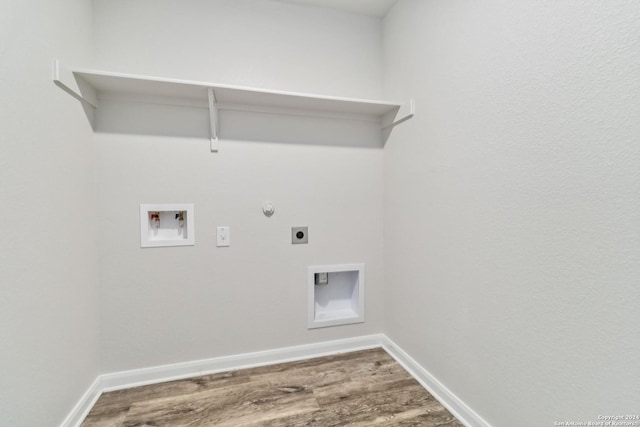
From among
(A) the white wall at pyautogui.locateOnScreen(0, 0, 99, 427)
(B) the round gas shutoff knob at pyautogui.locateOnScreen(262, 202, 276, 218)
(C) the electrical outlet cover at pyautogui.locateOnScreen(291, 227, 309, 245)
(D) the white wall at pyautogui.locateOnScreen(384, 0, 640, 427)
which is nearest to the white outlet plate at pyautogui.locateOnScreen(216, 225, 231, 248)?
(B) the round gas shutoff knob at pyautogui.locateOnScreen(262, 202, 276, 218)

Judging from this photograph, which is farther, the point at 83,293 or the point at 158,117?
the point at 158,117

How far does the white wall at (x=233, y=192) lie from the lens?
→ 5.47 feet

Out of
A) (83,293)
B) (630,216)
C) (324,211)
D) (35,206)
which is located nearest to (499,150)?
(630,216)

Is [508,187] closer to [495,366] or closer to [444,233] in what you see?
[444,233]

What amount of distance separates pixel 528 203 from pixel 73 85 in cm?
220

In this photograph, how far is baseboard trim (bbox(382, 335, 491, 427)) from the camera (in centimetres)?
137

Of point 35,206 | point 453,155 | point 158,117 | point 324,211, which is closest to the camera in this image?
point 35,206

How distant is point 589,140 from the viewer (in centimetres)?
89

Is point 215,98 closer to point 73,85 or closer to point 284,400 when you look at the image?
point 73,85

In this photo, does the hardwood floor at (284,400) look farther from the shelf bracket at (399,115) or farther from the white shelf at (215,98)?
the shelf bracket at (399,115)

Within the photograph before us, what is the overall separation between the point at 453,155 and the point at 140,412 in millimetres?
2220

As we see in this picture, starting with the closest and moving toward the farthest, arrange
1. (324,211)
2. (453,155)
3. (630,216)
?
(630,216), (453,155), (324,211)

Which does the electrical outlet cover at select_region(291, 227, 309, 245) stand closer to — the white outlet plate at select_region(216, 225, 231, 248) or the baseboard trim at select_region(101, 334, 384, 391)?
the white outlet plate at select_region(216, 225, 231, 248)

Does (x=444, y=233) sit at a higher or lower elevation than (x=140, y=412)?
higher
